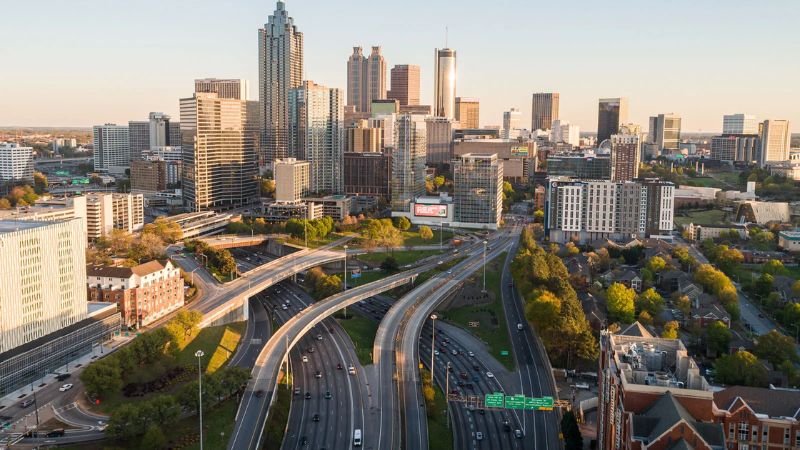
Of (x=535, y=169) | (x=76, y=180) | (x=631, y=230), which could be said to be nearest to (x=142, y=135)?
(x=76, y=180)

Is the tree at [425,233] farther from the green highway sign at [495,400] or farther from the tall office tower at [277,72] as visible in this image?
the tall office tower at [277,72]

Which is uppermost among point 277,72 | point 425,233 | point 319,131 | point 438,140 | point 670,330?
point 277,72

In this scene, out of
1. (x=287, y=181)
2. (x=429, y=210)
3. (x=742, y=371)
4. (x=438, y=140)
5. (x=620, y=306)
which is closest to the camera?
(x=742, y=371)

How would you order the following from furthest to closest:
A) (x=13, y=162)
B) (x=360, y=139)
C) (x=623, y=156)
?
(x=360, y=139)
(x=13, y=162)
(x=623, y=156)

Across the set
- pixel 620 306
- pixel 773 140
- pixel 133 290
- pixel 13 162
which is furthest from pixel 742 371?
pixel 773 140

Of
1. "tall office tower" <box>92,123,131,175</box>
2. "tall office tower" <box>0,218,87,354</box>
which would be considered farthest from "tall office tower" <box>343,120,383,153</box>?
"tall office tower" <box>0,218,87,354</box>

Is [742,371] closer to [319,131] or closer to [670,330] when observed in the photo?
[670,330]
